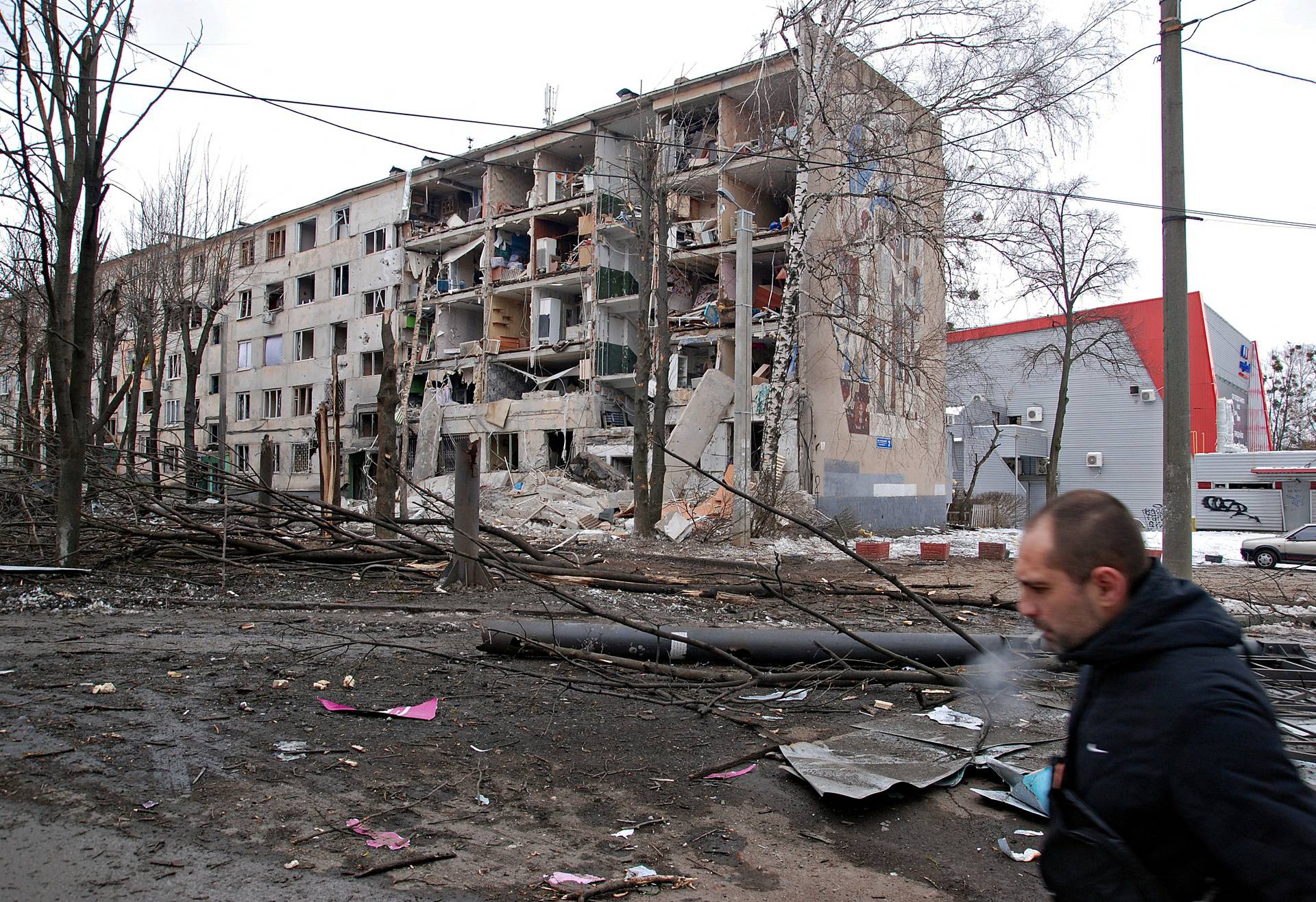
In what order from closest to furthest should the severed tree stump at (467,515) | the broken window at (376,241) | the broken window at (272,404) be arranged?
1. the severed tree stump at (467,515)
2. the broken window at (376,241)
3. the broken window at (272,404)

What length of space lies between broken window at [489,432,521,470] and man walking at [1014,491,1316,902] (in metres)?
31.6

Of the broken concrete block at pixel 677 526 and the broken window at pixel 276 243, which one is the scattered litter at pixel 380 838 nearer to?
the broken concrete block at pixel 677 526

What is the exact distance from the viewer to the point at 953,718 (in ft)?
16.3

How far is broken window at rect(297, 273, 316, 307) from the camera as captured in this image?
134 ft

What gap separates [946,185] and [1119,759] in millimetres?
18493

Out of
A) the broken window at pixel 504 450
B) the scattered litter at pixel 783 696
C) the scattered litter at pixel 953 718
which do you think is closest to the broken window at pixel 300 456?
the broken window at pixel 504 450

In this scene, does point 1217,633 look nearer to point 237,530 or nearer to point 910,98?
point 237,530

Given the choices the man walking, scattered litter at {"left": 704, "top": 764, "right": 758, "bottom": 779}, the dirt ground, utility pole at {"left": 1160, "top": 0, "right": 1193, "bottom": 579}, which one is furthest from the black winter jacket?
utility pole at {"left": 1160, "top": 0, "right": 1193, "bottom": 579}

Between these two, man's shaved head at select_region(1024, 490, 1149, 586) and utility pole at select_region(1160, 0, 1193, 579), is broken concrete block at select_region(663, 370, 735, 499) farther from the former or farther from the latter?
man's shaved head at select_region(1024, 490, 1149, 586)

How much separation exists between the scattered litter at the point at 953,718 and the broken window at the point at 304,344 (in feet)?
130

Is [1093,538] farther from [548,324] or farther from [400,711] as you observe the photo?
[548,324]

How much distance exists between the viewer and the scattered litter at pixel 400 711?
476cm

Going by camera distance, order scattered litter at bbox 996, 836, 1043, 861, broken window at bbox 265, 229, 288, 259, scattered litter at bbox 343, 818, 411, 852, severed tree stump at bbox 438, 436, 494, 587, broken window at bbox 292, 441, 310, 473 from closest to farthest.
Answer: scattered litter at bbox 343, 818, 411, 852 < scattered litter at bbox 996, 836, 1043, 861 < severed tree stump at bbox 438, 436, 494, 587 < broken window at bbox 292, 441, 310, 473 < broken window at bbox 265, 229, 288, 259

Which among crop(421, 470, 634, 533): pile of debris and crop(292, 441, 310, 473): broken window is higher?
crop(292, 441, 310, 473): broken window
